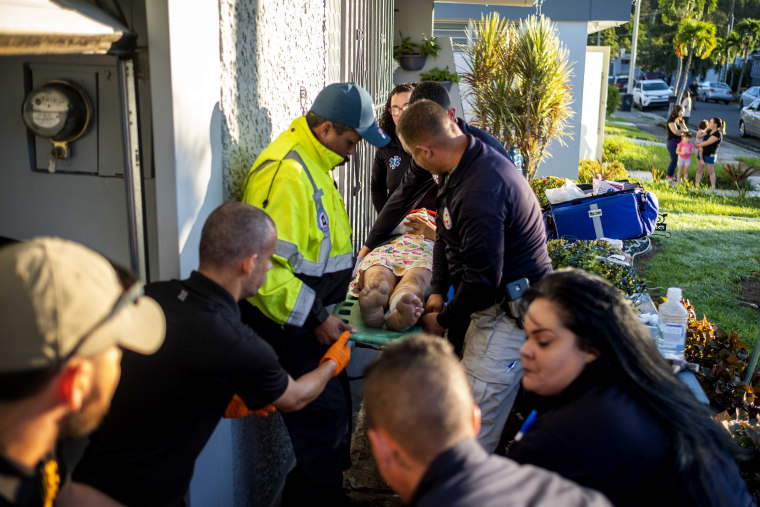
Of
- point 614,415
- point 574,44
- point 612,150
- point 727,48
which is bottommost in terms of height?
point 612,150

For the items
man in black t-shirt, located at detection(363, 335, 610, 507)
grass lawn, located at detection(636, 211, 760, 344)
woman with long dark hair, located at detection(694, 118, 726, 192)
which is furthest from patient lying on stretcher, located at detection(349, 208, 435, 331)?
woman with long dark hair, located at detection(694, 118, 726, 192)

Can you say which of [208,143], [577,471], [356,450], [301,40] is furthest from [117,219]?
[356,450]

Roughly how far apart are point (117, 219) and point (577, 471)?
2056mm

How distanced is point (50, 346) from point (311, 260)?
6.03ft

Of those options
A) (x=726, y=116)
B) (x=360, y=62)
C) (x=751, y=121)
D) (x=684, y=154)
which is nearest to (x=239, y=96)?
(x=360, y=62)

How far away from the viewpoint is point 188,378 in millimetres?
2152

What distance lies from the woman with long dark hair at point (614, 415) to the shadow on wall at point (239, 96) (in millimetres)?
1492

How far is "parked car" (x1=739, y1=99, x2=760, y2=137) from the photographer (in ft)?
81.9

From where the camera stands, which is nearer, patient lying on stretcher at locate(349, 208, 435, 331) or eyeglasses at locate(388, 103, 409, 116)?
patient lying on stretcher at locate(349, 208, 435, 331)

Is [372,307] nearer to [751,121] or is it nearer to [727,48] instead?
[751,121]

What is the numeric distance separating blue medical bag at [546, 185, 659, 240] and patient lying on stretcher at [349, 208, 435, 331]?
8.81 ft

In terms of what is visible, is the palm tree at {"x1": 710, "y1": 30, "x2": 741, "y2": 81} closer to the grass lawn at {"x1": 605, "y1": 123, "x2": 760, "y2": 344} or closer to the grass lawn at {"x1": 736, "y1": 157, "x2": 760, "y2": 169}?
the grass lawn at {"x1": 736, "y1": 157, "x2": 760, "y2": 169}

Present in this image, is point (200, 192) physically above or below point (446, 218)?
above

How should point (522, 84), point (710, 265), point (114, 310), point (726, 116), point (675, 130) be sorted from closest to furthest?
point (114, 310) < point (710, 265) < point (522, 84) < point (675, 130) < point (726, 116)
